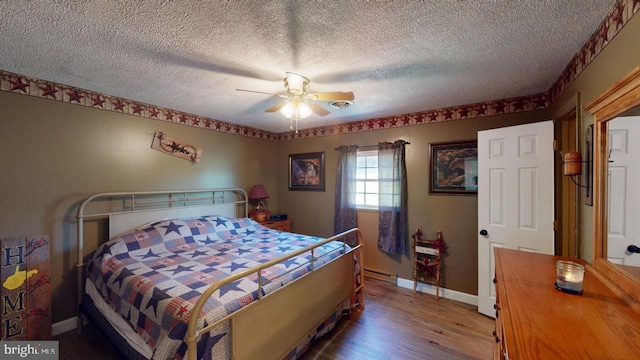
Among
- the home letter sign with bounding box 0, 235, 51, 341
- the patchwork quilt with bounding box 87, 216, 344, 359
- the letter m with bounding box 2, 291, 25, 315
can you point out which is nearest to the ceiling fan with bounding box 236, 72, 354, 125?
the patchwork quilt with bounding box 87, 216, 344, 359

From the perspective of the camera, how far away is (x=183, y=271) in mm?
1974

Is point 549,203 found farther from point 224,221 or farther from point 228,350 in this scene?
point 224,221

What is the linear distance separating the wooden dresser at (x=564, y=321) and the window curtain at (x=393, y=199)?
2089 mm

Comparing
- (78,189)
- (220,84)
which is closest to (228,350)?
(220,84)

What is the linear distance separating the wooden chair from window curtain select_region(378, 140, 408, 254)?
0.65 feet

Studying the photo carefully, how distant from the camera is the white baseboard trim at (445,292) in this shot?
9.56ft

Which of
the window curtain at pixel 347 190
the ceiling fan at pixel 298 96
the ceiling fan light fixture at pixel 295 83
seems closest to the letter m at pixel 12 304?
the ceiling fan at pixel 298 96

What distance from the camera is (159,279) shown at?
1.80 meters

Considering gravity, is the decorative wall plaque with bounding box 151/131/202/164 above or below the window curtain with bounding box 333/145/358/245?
above

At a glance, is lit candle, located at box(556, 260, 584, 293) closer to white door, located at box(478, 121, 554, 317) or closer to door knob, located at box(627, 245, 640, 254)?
door knob, located at box(627, 245, 640, 254)

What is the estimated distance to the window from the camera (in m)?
3.75

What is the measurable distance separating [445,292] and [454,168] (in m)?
1.60

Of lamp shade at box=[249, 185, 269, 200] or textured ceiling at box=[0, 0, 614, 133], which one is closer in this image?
textured ceiling at box=[0, 0, 614, 133]

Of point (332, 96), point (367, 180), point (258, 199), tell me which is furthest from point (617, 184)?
point (258, 199)
